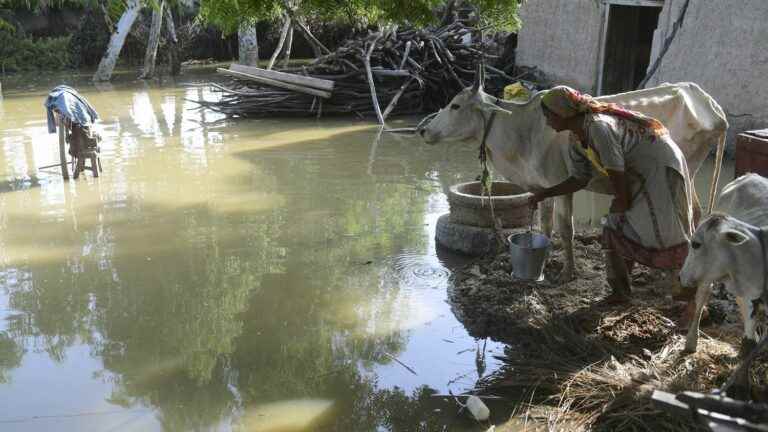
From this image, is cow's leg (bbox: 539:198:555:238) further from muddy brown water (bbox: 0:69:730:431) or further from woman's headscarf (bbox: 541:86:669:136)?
woman's headscarf (bbox: 541:86:669:136)

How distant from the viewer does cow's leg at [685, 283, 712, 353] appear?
3971 mm

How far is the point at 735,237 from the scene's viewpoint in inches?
133

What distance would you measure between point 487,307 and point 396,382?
43.9 inches

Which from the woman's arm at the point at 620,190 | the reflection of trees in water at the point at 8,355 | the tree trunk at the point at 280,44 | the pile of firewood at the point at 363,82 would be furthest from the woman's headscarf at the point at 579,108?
the tree trunk at the point at 280,44

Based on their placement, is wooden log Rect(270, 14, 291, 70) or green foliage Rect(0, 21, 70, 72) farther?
green foliage Rect(0, 21, 70, 72)

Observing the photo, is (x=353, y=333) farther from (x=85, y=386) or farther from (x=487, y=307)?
(x=85, y=386)

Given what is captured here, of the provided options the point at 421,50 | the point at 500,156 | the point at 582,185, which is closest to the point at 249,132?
the point at 421,50

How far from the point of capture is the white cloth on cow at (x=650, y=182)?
14.3 feet

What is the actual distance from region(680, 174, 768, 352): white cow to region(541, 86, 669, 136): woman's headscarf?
0.79 metres

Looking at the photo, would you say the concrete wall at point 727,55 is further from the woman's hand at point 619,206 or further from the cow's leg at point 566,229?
the woman's hand at point 619,206

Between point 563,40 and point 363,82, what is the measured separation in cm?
427

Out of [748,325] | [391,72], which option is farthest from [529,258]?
[391,72]

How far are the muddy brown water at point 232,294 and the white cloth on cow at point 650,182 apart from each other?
4.04ft

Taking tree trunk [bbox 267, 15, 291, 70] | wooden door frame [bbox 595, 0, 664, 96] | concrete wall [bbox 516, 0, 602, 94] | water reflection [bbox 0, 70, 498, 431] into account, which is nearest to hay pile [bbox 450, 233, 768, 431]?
water reflection [bbox 0, 70, 498, 431]
